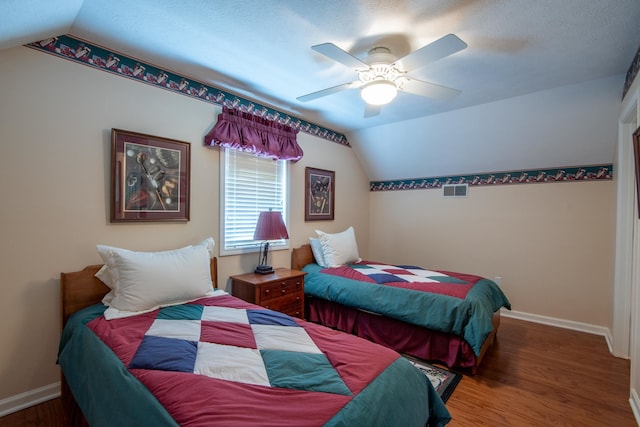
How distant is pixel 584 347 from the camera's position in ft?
9.30

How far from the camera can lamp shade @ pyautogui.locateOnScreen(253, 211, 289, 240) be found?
9.31 ft

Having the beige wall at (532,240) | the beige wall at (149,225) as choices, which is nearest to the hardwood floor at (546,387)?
the beige wall at (532,240)

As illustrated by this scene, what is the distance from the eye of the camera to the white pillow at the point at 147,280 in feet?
5.97

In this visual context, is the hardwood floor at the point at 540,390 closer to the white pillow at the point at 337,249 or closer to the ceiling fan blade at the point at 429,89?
the white pillow at the point at 337,249

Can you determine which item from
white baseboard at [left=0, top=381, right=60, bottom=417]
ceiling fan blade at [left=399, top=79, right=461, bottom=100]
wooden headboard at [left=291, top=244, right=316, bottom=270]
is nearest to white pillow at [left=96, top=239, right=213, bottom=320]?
white baseboard at [left=0, top=381, right=60, bottom=417]

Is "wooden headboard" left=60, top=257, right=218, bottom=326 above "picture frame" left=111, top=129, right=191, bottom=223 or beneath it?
beneath

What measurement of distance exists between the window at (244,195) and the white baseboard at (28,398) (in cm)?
145

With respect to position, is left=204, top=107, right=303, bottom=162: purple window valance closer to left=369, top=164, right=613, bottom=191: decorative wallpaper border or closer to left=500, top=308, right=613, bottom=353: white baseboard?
left=369, top=164, right=613, bottom=191: decorative wallpaper border

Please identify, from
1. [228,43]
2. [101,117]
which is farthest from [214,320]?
[228,43]

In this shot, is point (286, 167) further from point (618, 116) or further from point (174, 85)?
point (618, 116)

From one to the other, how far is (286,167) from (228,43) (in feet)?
5.14

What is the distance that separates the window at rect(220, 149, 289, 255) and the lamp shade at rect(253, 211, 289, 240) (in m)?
0.23

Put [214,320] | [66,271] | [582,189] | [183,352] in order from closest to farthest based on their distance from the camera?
1. [183,352]
2. [214,320]
3. [66,271]
4. [582,189]

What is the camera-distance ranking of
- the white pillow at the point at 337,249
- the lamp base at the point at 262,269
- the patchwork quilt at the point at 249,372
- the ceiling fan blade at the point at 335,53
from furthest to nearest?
the white pillow at the point at 337,249 → the lamp base at the point at 262,269 → the ceiling fan blade at the point at 335,53 → the patchwork quilt at the point at 249,372
